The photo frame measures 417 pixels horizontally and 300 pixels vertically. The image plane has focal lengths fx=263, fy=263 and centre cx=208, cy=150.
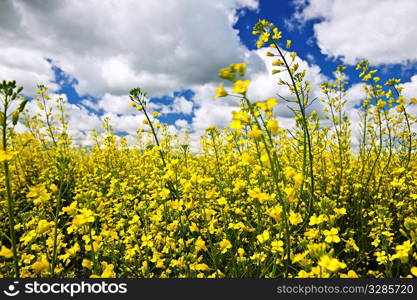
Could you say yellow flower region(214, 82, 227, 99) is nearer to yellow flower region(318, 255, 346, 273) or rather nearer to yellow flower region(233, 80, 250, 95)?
yellow flower region(233, 80, 250, 95)

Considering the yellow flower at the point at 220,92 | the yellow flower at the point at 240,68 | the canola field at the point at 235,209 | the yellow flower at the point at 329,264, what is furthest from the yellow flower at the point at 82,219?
the yellow flower at the point at 329,264

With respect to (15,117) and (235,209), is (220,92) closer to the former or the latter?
(15,117)

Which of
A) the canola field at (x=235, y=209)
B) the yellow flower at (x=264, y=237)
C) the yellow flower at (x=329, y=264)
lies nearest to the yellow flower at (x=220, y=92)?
the canola field at (x=235, y=209)

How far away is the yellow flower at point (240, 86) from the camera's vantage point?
1.54 metres

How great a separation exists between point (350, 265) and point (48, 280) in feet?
11.0

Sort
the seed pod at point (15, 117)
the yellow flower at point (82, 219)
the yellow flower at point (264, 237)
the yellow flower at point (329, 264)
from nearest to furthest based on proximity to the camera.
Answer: the yellow flower at point (329, 264)
the seed pod at point (15, 117)
the yellow flower at point (82, 219)
the yellow flower at point (264, 237)

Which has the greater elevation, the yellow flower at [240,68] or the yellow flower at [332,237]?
the yellow flower at [240,68]

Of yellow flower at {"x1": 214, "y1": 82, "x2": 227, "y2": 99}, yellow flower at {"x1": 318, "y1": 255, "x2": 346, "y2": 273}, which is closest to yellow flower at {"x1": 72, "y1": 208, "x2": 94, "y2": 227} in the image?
yellow flower at {"x1": 214, "y1": 82, "x2": 227, "y2": 99}

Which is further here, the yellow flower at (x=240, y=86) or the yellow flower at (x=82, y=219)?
the yellow flower at (x=82, y=219)

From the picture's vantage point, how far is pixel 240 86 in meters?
1.56

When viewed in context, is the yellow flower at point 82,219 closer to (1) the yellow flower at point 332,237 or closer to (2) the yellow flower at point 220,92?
(2) the yellow flower at point 220,92

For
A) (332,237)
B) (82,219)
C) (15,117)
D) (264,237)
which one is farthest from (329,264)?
(15,117)

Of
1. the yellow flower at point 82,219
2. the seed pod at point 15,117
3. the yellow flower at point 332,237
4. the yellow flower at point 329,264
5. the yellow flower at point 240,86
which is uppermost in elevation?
the yellow flower at point 240,86

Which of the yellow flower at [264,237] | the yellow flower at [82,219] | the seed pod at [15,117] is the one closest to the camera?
the seed pod at [15,117]
